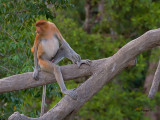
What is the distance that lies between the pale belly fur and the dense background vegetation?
375 millimetres

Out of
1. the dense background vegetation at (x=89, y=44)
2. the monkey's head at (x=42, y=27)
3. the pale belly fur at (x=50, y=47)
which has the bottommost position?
the dense background vegetation at (x=89, y=44)

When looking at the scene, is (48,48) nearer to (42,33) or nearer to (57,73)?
(42,33)

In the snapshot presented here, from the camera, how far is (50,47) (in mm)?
5160

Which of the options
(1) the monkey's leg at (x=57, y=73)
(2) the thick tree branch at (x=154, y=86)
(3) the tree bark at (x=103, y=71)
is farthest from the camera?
(1) the monkey's leg at (x=57, y=73)

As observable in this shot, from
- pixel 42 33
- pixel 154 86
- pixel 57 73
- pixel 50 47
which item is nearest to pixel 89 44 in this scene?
pixel 50 47

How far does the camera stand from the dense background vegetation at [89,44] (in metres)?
5.67

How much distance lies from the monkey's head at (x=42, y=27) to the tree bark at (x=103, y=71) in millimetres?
949

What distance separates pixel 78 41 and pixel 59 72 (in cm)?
389

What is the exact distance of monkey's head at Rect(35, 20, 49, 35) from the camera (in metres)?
4.90

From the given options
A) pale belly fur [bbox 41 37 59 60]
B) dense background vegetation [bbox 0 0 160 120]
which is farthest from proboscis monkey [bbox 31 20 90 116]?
dense background vegetation [bbox 0 0 160 120]

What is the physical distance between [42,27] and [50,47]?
14.0 inches

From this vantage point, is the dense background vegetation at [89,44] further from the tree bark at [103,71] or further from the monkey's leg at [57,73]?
the tree bark at [103,71]

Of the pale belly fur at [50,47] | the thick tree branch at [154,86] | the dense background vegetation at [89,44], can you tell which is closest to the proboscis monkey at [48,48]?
the pale belly fur at [50,47]

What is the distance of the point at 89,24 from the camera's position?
10.9 m
